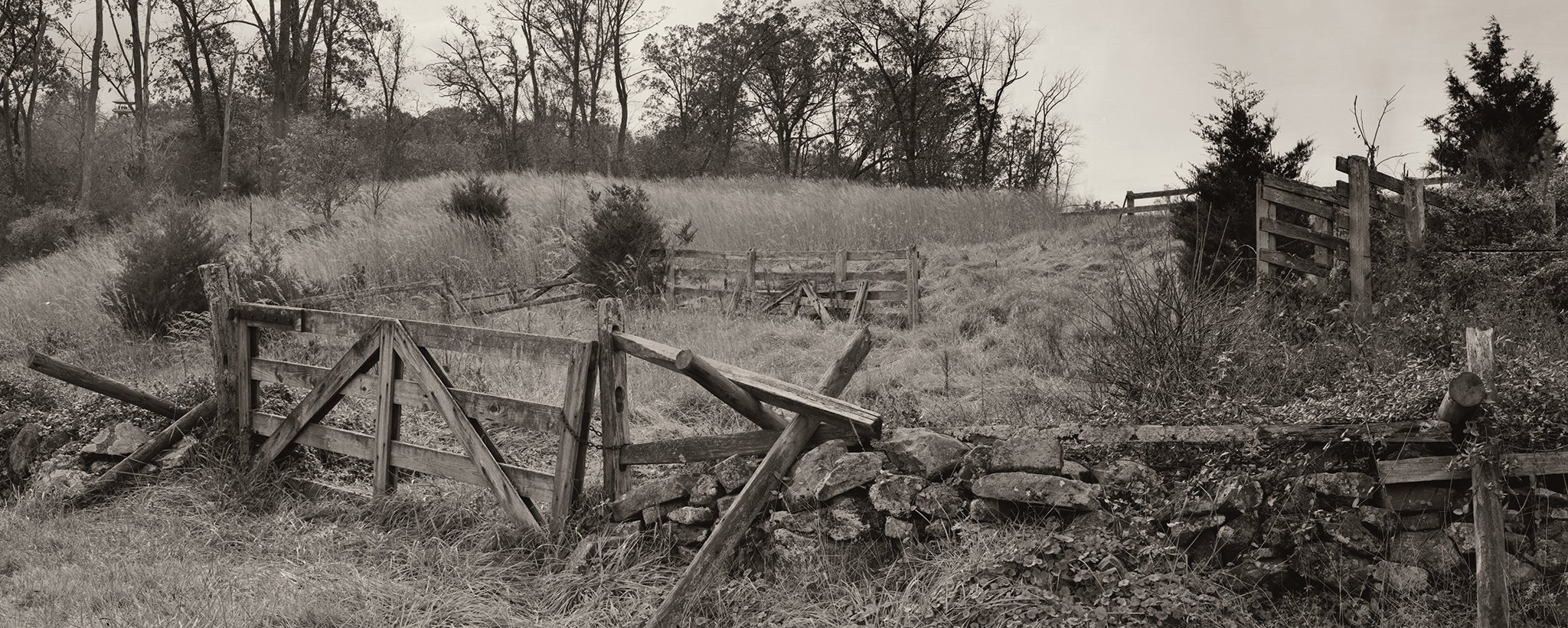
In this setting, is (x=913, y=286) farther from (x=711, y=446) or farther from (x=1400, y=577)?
(x=1400, y=577)

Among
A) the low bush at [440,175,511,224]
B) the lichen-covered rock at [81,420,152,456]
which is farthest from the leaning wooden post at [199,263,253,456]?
the low bush at [440,175,511,224]

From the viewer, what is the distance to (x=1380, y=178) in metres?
10.6

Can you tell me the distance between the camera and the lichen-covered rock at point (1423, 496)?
4.41 m

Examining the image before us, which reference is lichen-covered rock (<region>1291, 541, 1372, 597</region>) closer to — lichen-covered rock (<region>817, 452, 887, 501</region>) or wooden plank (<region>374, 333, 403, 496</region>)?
lichen-covered rock (<region>817, 452, 887, 501</region>)

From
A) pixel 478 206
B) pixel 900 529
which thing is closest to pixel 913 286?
pixel 900 529

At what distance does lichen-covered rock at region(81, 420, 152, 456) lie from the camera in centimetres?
734

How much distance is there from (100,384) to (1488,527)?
354 inches

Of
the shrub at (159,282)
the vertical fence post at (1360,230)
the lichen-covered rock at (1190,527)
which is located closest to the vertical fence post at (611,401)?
the lichen-covered rock at (1190,527)

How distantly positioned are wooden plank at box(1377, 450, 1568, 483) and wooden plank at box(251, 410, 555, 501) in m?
4.28

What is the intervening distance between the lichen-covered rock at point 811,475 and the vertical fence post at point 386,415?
114 inches

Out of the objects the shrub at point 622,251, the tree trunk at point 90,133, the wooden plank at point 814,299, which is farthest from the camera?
the tree trunk at point 90,133

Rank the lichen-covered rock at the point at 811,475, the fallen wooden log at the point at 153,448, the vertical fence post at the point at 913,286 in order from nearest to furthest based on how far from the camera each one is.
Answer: the lichen-covered rock at the point at 811,475 → the fallen wooden log at the point at 153,448 → the vertical fence post at the point at 913,286

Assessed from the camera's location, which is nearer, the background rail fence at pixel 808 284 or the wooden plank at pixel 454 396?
the wooden plank at pixel 454 396

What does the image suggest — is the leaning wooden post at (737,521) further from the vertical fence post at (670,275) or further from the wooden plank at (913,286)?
the vertical fence post at (670,275)
